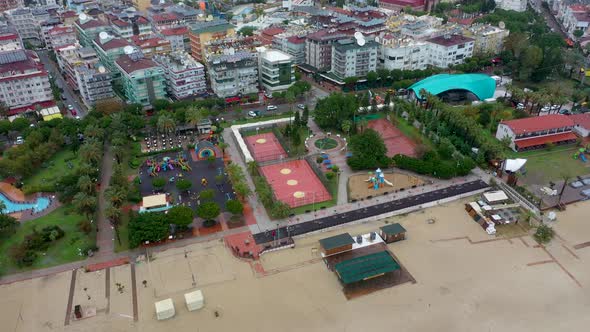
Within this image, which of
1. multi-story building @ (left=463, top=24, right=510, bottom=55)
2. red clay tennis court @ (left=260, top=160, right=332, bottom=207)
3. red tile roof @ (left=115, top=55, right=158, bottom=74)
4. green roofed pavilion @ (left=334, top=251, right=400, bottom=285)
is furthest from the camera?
multi-story building @ (left=463, top=24, right=510, bottom=55)

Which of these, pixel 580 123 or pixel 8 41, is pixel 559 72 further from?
pixel 8 41

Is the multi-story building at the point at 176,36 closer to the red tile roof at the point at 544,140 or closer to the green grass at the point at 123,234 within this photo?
the green grass at the point at 123,234

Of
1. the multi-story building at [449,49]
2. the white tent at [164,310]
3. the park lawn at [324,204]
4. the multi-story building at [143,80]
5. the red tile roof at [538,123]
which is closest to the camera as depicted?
the white tent at [164,310]

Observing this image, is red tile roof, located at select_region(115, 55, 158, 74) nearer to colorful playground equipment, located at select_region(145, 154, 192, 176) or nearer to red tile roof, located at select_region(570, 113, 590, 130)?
colorful playground equipment, located at select_region(145, 154, 192, 176)

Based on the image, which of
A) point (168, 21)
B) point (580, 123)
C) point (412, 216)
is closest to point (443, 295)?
point (412, 216)

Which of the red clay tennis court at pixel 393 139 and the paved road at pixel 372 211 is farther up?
the paved road at pixel 372 211

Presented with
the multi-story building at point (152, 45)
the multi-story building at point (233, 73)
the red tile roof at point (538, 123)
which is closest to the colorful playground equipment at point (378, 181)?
the red tile roof at point (538, 123)

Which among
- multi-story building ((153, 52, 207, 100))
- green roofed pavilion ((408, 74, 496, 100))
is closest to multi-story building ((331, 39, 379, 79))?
green roofed pavilion ((408, 74, 496, 100))

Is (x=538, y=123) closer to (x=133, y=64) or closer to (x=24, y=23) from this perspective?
(x=133, y=64)
